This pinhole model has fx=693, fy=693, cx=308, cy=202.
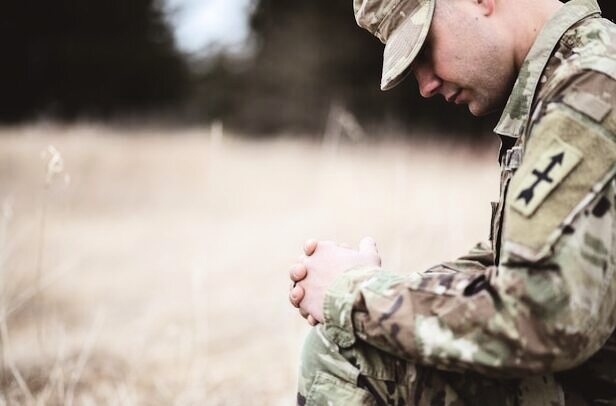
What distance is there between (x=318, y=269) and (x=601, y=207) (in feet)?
1.90

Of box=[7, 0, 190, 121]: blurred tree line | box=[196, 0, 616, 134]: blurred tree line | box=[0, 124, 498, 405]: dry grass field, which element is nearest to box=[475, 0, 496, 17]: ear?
box=[0, 124, 498, 405]: dry grass field

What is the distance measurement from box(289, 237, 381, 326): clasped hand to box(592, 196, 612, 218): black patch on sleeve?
19.1 inches

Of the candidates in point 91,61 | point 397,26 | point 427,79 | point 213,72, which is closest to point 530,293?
point 427,79

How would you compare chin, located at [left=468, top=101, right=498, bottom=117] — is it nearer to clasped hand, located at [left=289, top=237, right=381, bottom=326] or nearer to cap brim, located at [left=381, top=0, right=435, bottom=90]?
cap brim, located at [left=381, top=0, right=435, bottom=90]

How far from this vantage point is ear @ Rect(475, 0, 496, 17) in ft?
4.55

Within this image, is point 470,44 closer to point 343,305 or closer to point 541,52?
point 541,52

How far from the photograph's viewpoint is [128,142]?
10.4m

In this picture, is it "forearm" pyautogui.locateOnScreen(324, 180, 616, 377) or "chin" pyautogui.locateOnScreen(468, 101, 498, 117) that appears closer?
"forearm" pyautogui.locateOnScreen(324, 180, 616, 377)

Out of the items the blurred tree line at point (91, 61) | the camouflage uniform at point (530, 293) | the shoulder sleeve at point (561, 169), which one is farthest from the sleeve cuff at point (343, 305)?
the blurred tree line at point (91, 61)

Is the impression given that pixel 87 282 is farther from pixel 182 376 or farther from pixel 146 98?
pixel 146 98

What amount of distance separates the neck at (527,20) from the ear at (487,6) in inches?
1.9

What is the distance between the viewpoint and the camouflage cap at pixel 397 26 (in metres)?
1.44

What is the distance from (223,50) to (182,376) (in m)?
12.3

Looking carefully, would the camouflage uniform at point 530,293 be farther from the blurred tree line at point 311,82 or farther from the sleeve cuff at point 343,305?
the blurred tree line at point 311,82
